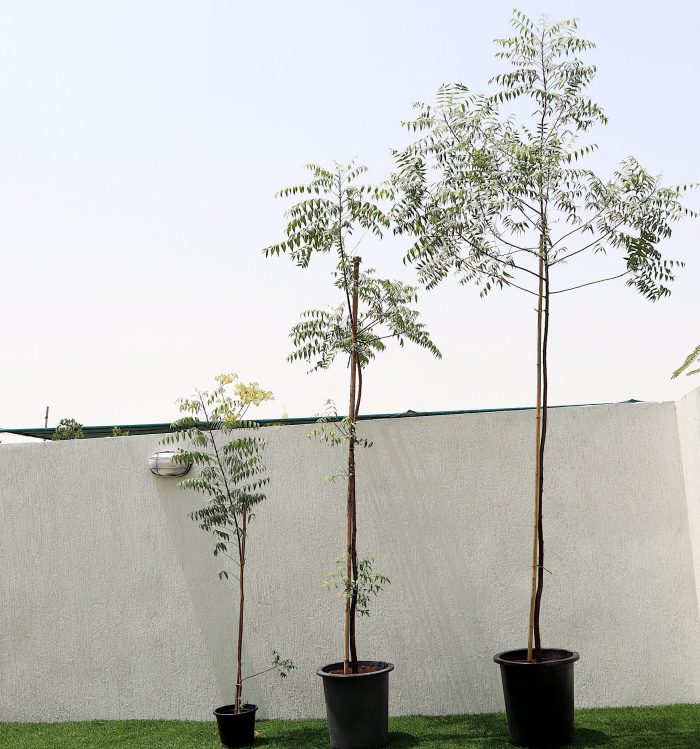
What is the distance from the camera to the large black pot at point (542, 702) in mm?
4141

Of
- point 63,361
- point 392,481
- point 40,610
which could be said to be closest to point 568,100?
point 392,481

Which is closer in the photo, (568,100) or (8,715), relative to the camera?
(568,100)

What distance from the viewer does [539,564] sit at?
4.43 metres

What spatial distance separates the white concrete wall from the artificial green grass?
16 centimetres

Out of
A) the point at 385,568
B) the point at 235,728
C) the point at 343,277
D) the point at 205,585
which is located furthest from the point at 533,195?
the point at 235,728

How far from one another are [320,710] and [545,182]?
371cm

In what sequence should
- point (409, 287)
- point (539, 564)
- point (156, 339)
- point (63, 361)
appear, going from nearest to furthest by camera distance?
1. point (539, 564)
2. point (409, 287)
3. point (156, 339)
4. point (63, 361)

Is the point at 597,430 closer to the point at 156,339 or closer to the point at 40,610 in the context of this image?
the point at 40,610

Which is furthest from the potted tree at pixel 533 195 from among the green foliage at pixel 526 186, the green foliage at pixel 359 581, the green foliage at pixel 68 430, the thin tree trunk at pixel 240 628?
the green foliage at pixel 68 430

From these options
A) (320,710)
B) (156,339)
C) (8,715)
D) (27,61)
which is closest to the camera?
(320,710)

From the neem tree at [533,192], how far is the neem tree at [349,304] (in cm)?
28

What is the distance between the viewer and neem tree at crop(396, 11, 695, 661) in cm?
448

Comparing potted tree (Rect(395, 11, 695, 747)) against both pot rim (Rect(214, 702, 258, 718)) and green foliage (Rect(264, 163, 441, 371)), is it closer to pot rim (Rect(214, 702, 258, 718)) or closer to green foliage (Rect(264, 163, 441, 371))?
green foliage (Rect(264, 163, 441, 371))

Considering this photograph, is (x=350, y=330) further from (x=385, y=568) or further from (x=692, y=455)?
(x=692, y=455)
